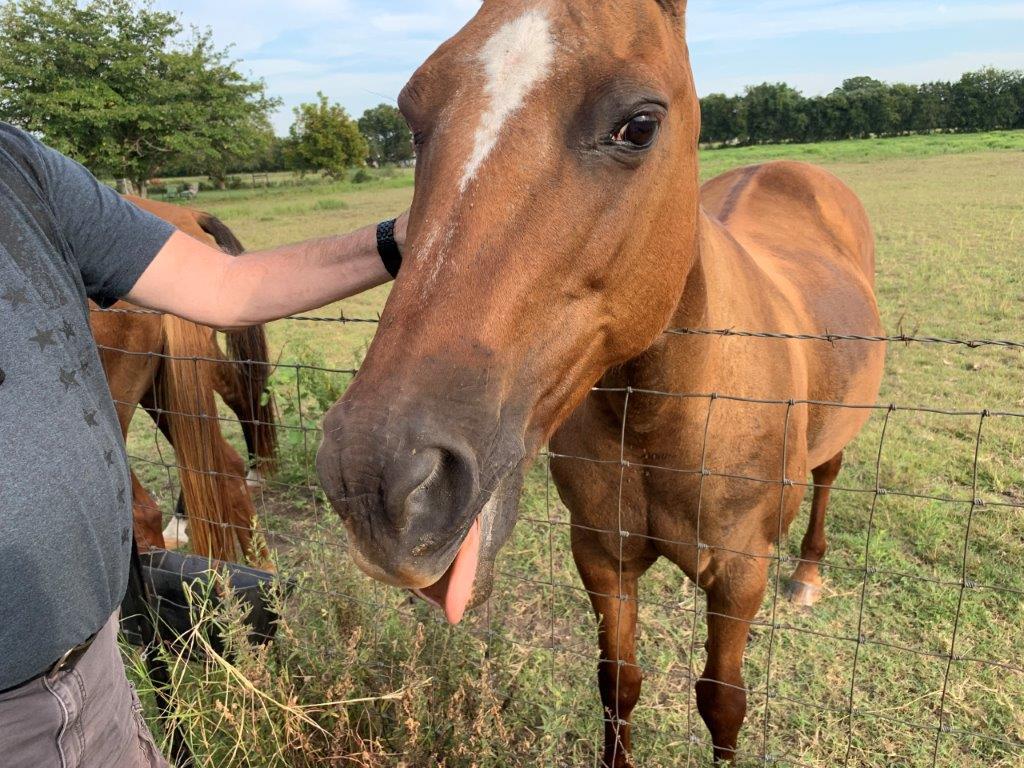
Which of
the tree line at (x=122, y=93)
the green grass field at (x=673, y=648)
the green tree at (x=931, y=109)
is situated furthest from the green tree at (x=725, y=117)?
the green grass field at (x=673, y=648)

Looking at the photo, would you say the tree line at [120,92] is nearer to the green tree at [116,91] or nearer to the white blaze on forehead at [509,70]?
the green tree at [116,91]

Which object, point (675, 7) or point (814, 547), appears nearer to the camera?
point (675, 7)

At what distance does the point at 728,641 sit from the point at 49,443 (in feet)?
6.28

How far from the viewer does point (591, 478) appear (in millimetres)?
2074

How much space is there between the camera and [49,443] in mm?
1243

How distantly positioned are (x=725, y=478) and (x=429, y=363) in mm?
1170

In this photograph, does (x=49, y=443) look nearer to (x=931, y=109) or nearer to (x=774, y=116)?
(x=774, y=116)

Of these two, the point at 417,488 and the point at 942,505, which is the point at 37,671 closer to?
the point at 417,488

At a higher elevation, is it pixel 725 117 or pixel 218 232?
pixel 725 117

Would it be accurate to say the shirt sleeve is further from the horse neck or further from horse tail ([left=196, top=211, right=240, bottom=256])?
horse tail ([left=196, top=211, right=240, bottom=256])

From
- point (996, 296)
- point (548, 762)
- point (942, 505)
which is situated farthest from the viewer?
point (996, 296)

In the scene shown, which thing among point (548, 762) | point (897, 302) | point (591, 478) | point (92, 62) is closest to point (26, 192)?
point (591, 478)

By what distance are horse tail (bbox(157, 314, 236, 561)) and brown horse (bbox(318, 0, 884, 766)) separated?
6.95 feet

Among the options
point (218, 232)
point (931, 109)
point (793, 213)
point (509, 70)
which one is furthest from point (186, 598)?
point (931, 109)
